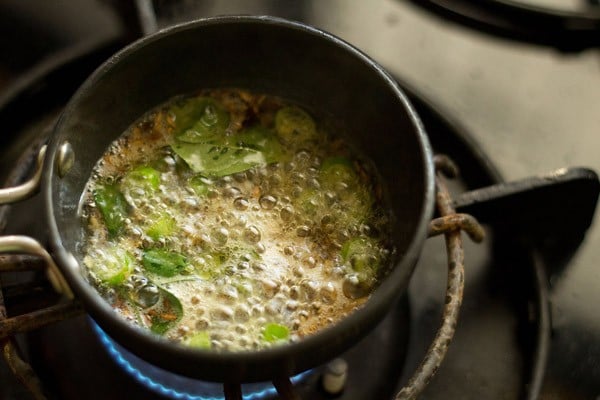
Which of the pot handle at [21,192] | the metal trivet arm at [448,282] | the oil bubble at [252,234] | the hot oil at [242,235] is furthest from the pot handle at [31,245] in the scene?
the metal trivet arm at [448,282]

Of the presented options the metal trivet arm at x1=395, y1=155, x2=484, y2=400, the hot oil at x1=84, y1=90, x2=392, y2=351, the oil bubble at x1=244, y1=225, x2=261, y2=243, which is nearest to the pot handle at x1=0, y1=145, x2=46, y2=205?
the hot oil at x1=84, y1=90, x2=392, y2=351

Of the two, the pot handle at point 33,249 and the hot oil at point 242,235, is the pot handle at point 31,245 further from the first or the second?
the hot oil at point 242,235

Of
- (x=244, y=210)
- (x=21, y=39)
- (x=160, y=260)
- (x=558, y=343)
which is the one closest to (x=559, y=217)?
(x=558, y=343)

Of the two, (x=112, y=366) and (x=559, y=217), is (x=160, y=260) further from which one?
(x=559, y=217)

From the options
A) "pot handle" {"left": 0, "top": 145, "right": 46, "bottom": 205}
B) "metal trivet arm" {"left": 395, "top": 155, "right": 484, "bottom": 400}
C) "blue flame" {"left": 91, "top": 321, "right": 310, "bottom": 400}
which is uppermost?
"pot handle" {"left": 0, "top": 145, "right": 46, "bottom": 205}

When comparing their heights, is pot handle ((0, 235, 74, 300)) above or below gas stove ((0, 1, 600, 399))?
above

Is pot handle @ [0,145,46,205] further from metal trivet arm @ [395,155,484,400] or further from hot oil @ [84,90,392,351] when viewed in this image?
metal trivet arm @ [395,155,484,400]

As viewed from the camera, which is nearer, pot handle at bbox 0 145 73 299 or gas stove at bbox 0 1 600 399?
pot handle at bbox 0 145 73 299
